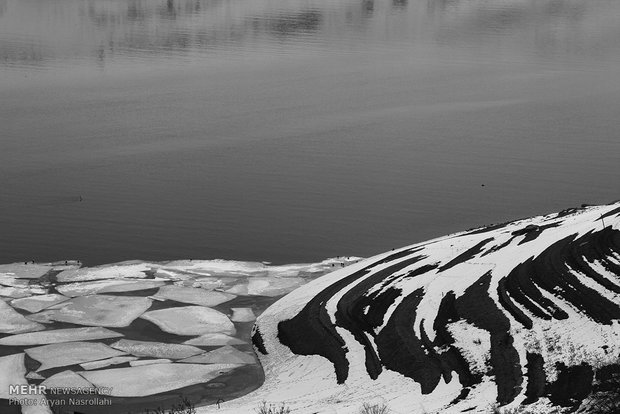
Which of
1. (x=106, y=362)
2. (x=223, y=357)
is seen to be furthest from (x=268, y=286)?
(x=106, y=362)

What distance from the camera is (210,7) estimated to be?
9219 cm

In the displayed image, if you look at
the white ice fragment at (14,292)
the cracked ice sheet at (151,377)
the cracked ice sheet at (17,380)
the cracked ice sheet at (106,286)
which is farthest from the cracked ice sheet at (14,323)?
the cracked ice sheet at (151,377)

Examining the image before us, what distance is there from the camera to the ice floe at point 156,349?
2088cm

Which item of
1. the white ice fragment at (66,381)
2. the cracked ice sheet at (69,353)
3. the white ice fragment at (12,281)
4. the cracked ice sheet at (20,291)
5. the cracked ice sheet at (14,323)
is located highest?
the white ice fragment at (66,381)

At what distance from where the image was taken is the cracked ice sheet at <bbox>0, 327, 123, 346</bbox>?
21297 millimetres

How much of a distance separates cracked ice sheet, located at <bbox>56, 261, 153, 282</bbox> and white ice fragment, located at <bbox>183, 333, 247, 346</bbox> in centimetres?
466

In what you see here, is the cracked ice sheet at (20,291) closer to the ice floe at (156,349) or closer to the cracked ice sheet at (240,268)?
the cracked ice sheet at (240,268)

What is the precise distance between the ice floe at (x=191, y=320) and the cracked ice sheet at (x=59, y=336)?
117 cm

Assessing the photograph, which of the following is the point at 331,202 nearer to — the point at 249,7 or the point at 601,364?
the point at 601,364

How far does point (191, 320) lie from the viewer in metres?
22.8

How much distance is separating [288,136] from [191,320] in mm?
20625

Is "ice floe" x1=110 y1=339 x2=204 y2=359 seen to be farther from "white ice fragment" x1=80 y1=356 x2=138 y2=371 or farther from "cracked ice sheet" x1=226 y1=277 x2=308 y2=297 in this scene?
"cracked ice sheet" x1=226 y1=277 x2=308 y2=297

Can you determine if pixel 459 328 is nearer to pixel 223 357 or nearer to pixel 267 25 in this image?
pixel 223 357

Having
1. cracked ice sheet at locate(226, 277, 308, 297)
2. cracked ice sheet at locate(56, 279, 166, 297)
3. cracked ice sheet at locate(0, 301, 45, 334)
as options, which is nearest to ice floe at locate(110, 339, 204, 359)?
cracked ice sheet at locate(0, 301, 45, 334)
